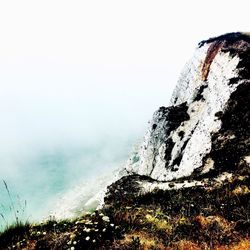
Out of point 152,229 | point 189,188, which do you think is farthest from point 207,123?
point 152,229

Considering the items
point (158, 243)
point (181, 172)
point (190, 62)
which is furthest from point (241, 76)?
point (158, 243)

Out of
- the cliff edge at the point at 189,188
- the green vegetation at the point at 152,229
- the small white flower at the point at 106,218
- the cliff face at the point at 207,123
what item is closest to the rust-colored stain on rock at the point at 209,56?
the cliff face at the point at 207,123

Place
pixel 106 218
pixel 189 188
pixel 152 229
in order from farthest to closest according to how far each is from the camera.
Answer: pixel 189 188, pixel 106 218, pixel 152 229

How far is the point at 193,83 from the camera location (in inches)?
2518

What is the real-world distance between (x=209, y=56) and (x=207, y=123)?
857 inches

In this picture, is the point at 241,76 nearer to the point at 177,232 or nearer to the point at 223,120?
the point at 223,120

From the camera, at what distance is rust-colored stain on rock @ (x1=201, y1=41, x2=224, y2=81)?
59347 millimetres

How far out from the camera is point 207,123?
41094 mm

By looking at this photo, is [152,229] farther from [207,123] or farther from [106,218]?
[207,123]

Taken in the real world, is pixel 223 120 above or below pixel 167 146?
below

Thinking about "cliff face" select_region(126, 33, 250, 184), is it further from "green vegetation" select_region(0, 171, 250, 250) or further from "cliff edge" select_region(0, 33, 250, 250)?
"green vegetation" select_region(0, 171, 250, 250)

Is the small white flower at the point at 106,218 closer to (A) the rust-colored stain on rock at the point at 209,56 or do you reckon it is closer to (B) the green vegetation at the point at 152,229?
(B) the green vegetation at the point at 152,229

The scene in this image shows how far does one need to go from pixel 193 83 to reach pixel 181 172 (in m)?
28.9

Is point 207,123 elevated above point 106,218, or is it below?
above
